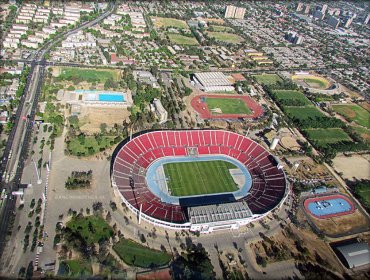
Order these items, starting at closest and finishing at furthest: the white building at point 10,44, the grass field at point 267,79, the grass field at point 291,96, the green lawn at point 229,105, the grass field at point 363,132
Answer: the grass field at point 363,132, the green lawn at point 229,105, the grass field at point 291,96, the white building at point 10,44, the grass field at point 267,79

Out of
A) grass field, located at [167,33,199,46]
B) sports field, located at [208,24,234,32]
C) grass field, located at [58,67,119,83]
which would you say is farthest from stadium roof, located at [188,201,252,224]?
sports field, located at [208,24,234,32]

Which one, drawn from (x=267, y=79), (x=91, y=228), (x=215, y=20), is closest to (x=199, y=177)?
(x=91, y=228)

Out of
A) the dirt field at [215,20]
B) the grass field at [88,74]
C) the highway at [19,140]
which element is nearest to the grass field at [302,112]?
the grass field at [88,74]

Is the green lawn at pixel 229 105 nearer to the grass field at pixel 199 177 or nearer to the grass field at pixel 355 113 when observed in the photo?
the grass field at pixel 199 177

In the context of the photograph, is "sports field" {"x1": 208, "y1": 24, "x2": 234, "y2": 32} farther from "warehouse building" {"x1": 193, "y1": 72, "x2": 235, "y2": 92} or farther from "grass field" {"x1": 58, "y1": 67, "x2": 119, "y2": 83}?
"grass field" {"x1": 58, "y1": 67, "x2": 119, "y2": 83}

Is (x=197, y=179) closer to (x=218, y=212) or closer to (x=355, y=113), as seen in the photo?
(x=218, y=212)

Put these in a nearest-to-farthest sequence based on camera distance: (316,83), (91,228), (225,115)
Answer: (91,228)
(225,115)
(316,83)
